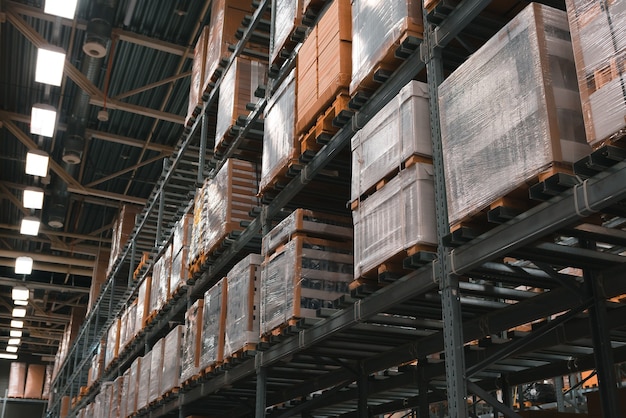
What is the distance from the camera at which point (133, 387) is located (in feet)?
35.7

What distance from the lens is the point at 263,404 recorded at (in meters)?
6.22

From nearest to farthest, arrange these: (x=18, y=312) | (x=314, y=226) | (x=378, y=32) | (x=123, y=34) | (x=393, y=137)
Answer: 1. (x=393, y=137)
2. (x=378, y=32)
3. (x=314, y=226)
4. (x=123, y=34)
5. (x=18, y=312)

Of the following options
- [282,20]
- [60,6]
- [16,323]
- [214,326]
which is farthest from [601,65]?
[16,323]

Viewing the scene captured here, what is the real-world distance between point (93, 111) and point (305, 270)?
11193mm

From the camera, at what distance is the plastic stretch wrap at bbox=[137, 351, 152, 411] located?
32.9 feet

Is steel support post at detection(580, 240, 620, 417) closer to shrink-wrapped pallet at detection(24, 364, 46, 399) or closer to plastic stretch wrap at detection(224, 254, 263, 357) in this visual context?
plastic stretch wrap at detection(224, 254, 263, 357)

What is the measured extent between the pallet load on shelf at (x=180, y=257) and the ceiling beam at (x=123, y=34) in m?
4.14

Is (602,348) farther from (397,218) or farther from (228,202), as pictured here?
(228,202)

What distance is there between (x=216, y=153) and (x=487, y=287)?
16.1 feet

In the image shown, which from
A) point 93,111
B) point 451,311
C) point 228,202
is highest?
point 93,111

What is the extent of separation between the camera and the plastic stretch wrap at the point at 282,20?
6.51m

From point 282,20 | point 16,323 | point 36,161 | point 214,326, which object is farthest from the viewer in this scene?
point 16,323

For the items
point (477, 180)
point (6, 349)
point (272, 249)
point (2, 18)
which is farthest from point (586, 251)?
point (6, 349)

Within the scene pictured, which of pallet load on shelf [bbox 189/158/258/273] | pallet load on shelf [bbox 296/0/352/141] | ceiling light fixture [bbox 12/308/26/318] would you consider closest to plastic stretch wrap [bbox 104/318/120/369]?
pallet load on shelf [bbox 189/158/258/273]
